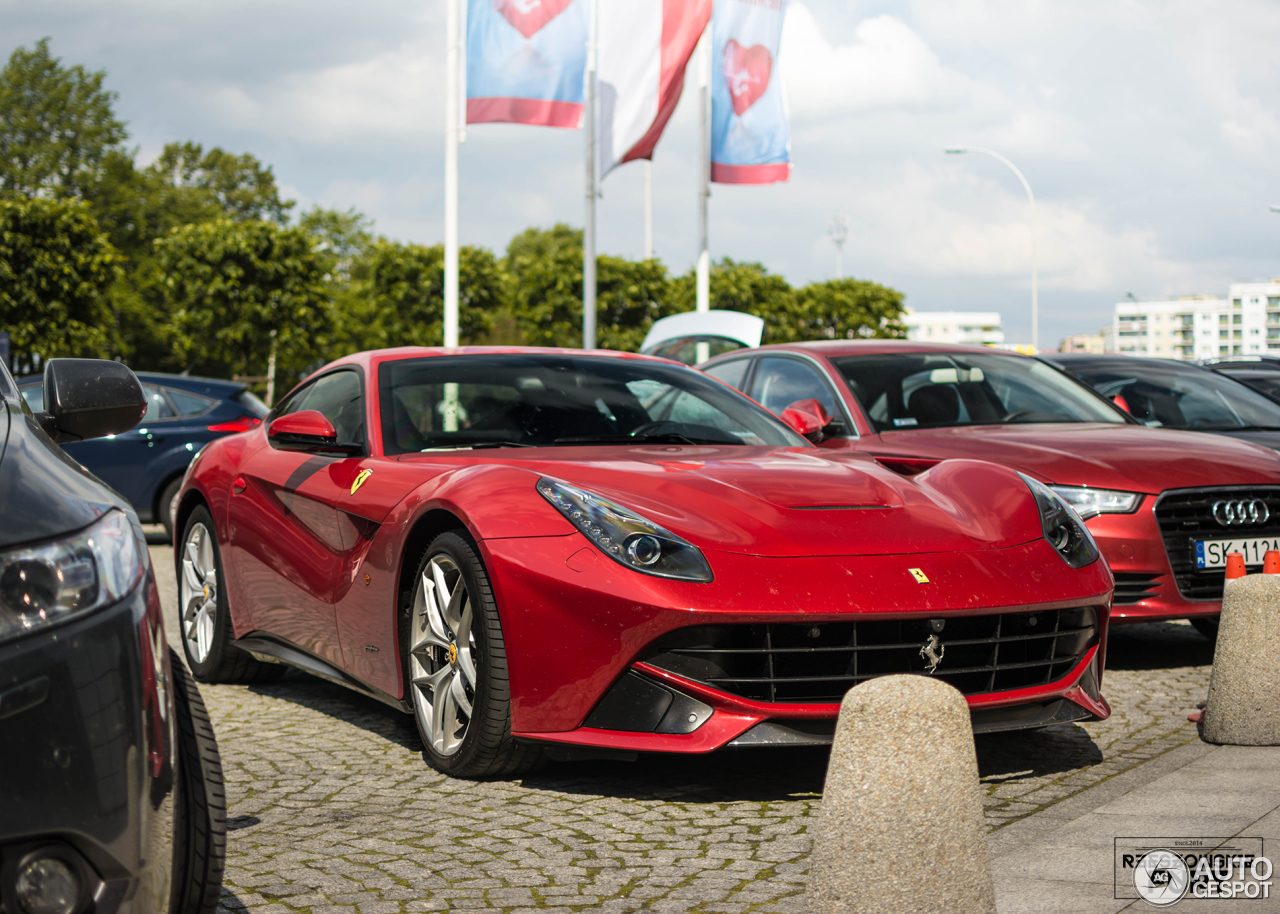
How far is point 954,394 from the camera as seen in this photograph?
292 inches

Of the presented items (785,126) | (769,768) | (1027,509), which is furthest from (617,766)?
(785,126)

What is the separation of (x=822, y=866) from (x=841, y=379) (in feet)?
16.3

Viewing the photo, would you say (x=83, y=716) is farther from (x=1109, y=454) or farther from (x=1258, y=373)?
(x=1258, y=373)

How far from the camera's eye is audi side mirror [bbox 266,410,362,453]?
4.91 meters

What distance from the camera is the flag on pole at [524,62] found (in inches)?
710

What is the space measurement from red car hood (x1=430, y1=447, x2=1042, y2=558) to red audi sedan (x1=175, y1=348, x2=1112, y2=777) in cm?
1

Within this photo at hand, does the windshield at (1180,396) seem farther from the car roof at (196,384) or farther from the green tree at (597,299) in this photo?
the green tree at (597,299)

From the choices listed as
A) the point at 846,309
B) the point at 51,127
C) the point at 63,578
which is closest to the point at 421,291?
the point at 846,309

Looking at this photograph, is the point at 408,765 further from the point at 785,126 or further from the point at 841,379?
the point at 785,126

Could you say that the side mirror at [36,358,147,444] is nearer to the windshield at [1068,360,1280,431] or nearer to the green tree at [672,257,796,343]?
the windshield at [1068,360,1280,431]

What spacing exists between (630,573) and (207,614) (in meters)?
3.01

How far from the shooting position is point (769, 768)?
4379mm

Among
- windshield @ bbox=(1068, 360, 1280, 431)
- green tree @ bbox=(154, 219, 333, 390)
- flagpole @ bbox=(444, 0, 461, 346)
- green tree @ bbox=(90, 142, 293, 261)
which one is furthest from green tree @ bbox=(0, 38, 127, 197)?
windshield @ bbox=(1068, 360, 1280, 431)

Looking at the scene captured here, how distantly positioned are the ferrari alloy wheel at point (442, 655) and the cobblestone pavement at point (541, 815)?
175mm
